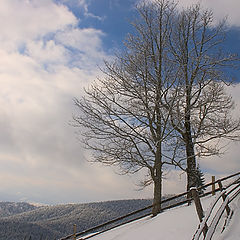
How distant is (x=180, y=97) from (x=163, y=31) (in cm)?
493

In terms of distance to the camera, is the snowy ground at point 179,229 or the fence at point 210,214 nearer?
the fence at point 210,214

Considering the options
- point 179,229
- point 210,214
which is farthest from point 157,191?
point 210,214

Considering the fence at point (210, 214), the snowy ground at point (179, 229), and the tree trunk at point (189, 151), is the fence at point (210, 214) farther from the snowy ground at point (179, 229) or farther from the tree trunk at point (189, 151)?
the tree trunk at point (189, 151)

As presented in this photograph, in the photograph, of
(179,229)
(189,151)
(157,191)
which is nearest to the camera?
(179,229)

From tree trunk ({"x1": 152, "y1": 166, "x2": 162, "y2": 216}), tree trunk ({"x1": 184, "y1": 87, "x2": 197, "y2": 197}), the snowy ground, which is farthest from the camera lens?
tree trunk ({"x1": 184, "y1": 87, "x2": 197, "y2": 197})

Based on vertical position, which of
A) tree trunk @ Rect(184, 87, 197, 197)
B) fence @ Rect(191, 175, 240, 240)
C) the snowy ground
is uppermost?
tree trunk @ Rect(184, 87, 197, 197)

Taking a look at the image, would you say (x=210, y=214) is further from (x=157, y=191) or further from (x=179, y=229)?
(x=157, y=191)

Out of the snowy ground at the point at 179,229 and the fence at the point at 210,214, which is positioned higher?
the fence at the point at 210,214

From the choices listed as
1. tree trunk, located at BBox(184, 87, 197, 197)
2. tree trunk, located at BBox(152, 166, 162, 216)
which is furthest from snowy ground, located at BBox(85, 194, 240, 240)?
tree trunk, located at BBox(184, 87, 197, 197)

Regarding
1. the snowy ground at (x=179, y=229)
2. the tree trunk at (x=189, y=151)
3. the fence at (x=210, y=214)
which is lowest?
the snowy ground at (x=179, y=229)

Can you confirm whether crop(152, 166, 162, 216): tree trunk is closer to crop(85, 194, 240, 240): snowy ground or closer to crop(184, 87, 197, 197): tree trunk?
crop(184, 87, 197, 197): tree trunk

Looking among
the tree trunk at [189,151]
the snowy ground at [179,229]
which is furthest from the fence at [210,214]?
the tree trunk at [189,151]

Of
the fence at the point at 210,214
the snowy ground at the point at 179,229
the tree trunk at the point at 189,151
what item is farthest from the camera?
the tree trunk at the point at 189,151

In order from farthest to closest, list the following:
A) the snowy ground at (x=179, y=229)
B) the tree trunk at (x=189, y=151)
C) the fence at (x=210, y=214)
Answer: the tree trunk at (x=189, y=151)
the snowy ground at (x=179, y=229)
the fence at (x=210, y=214)
